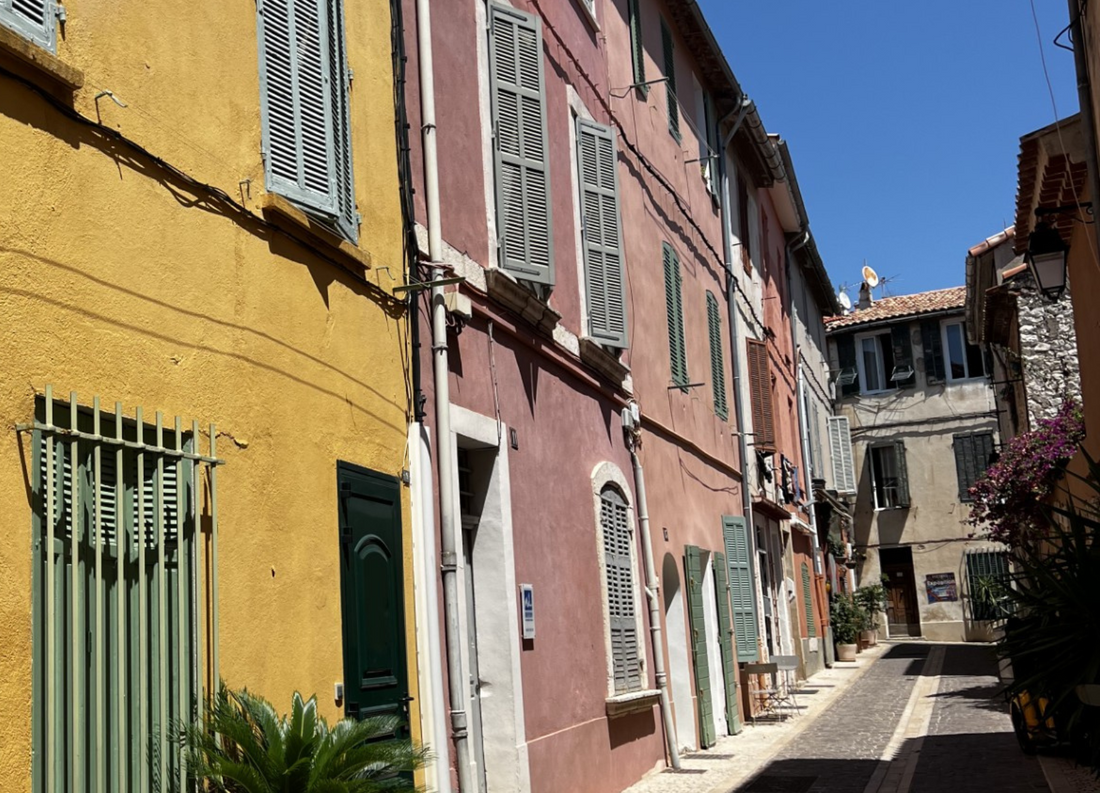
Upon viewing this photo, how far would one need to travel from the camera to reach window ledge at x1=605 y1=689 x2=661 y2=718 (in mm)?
11180

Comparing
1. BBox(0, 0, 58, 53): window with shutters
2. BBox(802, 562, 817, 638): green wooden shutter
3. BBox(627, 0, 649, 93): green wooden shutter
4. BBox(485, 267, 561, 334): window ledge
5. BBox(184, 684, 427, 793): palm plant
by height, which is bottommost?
BBox(184, 684, 427, 793): palm plant

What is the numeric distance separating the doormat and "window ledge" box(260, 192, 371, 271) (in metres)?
6.06

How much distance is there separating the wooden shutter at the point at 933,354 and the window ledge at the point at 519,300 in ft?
94.7

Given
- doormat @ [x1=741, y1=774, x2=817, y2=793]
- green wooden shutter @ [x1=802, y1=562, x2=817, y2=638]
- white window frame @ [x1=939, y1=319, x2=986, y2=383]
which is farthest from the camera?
white window frame @ [x1=939, y1=319, x2=986, y2=383]

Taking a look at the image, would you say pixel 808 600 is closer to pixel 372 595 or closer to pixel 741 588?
pixel 741 588

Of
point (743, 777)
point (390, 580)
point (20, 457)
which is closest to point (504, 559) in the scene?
point (390, 580)

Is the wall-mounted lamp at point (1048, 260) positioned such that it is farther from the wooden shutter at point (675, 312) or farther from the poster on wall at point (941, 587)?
the poster on wall at point (941, 587)

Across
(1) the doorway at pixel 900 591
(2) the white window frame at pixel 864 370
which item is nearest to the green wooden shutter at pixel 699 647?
(1) the doorway at pixel 900 591

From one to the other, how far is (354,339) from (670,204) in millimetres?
9422

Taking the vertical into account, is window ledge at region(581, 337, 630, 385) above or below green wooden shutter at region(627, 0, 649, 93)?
below

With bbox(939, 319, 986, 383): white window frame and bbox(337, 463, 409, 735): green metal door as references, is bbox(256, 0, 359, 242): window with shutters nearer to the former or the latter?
bbox(337, 463, 409, 735): green metal door

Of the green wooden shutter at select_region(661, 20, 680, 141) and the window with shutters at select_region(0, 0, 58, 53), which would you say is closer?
the window with shutters at select_region(0, 0, 58, 53)

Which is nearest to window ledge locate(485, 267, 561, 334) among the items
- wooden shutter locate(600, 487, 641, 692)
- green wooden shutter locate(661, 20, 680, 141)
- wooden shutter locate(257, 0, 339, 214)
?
wooden shutter locate(600, 487, 641, 692)

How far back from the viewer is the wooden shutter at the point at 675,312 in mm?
15547
